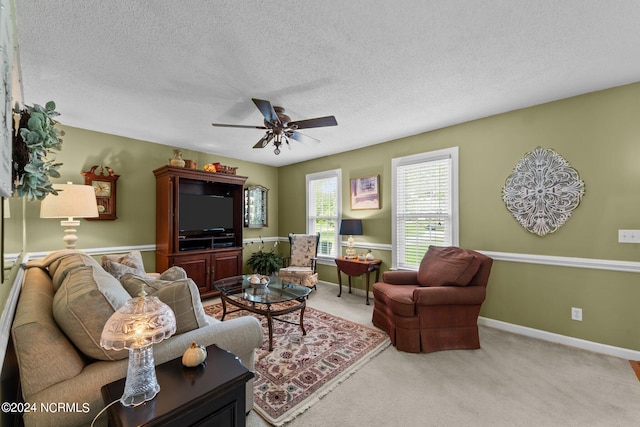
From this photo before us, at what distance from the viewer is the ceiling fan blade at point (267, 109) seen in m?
2.22

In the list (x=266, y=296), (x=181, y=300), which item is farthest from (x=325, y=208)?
(x=181, y=300)

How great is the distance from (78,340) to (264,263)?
3820 millimetres

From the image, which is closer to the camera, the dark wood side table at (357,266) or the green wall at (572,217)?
the green wall at (572,217)

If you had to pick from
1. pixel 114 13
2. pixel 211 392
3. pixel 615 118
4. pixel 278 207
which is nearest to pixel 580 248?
pixel 615 118

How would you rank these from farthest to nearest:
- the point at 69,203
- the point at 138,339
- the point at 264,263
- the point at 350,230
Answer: the point at 264,263 < the point at 350,230 < the point at 69,203 < the point at 138,339

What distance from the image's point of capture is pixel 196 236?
14.5 ft

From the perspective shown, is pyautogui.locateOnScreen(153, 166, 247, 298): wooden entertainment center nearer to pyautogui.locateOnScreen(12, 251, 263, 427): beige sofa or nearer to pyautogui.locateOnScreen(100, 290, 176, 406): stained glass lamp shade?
pyautogui.locateOnScreen(12, 251, 263, 427): beige sofa

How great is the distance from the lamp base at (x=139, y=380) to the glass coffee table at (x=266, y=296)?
152cm

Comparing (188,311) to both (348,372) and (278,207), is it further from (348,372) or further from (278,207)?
(278,207)

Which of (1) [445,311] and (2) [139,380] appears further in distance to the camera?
(1) [445,311]

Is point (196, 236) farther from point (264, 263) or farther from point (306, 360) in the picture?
point (306, 360)

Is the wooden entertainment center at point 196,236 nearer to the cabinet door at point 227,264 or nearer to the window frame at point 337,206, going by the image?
the cabinet door at point 227,264

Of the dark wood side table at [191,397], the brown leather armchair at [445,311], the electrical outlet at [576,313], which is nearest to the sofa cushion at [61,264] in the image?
the dark wood side table at [191,397]

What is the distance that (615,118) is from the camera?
2.51 metres
